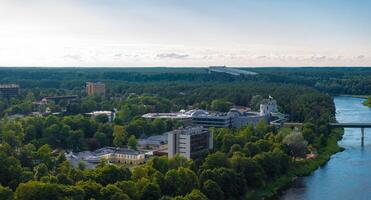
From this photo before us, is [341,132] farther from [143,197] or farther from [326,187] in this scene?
[143,197]

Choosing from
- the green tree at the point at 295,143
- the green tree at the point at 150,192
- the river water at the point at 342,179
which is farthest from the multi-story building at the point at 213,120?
the green tree at the point at 150,192

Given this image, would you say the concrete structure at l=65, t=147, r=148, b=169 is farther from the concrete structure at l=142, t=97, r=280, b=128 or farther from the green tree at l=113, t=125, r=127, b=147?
the concrete structure at l=142, t=97, r=280, b=128

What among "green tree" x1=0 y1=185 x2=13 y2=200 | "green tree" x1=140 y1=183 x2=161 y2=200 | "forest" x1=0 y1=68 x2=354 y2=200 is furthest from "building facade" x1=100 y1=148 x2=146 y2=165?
"green tree" x1=0 y1=185 x2=13 y2=200

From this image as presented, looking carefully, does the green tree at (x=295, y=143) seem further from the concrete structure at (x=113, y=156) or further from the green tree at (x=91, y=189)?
the green tree at (x=91, y=189)

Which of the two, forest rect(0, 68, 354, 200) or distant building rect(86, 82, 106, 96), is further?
distant building rect(86, 82, 106, 96)

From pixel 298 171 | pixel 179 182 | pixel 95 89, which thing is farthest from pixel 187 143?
pixel 95 89

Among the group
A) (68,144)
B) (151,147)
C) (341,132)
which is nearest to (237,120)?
(341,132)
